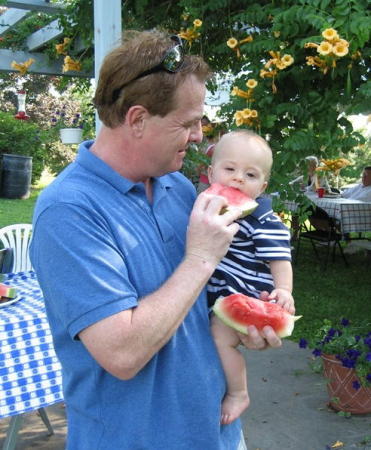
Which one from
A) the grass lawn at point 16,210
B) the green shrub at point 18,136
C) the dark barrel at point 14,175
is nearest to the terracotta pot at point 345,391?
the grass lawn at point 16,210

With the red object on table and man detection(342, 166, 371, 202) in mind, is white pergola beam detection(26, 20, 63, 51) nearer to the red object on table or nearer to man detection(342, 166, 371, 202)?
the red object on table

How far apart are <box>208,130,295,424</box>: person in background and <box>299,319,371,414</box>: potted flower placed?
7.95ft

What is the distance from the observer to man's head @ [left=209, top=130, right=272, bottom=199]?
6.11 ft

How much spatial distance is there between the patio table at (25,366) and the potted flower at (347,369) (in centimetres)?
208

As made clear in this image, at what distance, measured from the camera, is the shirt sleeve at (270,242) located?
1.77 m

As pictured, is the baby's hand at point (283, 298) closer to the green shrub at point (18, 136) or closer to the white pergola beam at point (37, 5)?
the white pergola beam at point (37, 5)

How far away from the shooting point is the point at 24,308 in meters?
3.05

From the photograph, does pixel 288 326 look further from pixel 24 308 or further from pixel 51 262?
pixel 24 308

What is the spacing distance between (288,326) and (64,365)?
0.64m

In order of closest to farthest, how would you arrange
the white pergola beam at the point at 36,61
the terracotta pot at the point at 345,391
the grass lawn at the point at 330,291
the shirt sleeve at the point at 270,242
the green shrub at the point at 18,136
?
1. the shirt sleeve at the point at 270,242
2. the terracotta pot at the point at 345,391
3. the grass lawn at the point at 330,291
4. the white pergola beam at the point at 36,61
5. the green shrub at the point at 18,136

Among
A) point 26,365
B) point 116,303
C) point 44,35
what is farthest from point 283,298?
point 44,35

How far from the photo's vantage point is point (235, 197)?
1743 mm

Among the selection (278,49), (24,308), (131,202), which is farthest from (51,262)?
(278,49)

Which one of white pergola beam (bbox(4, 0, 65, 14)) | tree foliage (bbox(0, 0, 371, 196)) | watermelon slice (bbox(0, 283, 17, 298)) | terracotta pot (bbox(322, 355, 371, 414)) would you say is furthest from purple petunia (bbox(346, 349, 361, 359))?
white pergola beam (bbox(4, 0, 65, 14))
